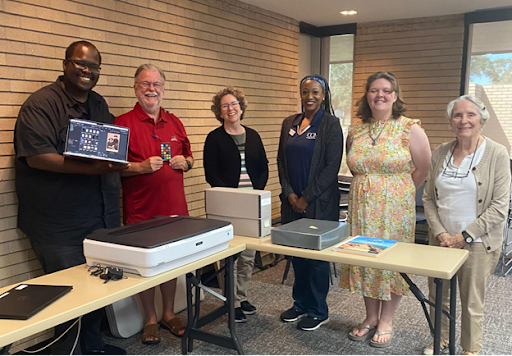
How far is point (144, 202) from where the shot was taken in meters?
3.09

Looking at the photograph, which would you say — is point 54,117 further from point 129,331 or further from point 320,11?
point 320,11

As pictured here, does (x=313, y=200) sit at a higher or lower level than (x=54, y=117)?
lower

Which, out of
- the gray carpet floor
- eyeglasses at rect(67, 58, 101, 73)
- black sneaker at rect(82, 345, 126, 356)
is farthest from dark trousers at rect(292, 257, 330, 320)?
eyeglasses at rect(67, 58, 101, 73)

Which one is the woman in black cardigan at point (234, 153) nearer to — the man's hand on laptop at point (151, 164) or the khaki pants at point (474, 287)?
the man's hand on laptop at point (151, 164)

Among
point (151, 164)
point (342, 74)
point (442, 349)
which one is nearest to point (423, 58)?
point (342, 74)

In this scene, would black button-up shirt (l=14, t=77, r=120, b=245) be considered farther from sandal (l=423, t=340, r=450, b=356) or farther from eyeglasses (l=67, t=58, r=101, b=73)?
sandal (l=423, t=340, r=450, b=356)

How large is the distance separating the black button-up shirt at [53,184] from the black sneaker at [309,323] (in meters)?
1.65

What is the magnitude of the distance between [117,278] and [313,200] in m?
1.52

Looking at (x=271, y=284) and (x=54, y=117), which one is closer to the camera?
(x=54, y=117)

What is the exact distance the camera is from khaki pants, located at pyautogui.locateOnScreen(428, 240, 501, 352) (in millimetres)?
2514

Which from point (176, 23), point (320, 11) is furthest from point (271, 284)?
point (320, 11)

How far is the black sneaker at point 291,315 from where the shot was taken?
343 centimetres

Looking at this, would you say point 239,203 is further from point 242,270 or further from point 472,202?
point 472,202

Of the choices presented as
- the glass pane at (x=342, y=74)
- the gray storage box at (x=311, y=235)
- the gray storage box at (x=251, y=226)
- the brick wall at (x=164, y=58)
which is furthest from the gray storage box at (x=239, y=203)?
the glass pane at (x=342, y=74)
